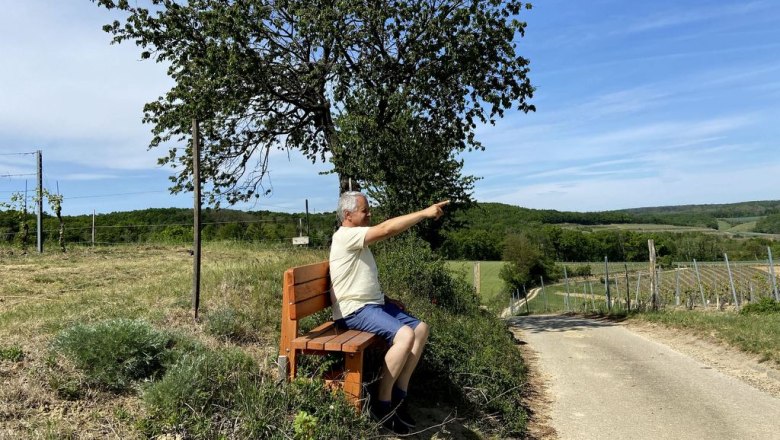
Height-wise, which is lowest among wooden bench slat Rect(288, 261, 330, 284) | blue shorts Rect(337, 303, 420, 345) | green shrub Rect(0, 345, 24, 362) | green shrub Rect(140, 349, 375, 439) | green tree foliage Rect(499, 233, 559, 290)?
green tree foliage Rect(499, 233, 559, 290)

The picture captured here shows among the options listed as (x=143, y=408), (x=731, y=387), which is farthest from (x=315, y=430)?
(x=731, y=387)

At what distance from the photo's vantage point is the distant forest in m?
21.0

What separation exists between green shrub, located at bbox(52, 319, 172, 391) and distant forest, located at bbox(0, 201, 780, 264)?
994 centimetres

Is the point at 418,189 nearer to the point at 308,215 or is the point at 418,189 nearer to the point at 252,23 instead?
the point at 252,23

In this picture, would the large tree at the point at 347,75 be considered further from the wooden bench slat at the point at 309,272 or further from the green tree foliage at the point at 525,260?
the green tree foliage at the point at 525,260

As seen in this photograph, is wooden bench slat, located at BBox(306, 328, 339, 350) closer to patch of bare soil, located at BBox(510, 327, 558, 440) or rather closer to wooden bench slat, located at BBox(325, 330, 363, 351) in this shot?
wooden bench slat, located at BBox(325, 330, 363, 351)

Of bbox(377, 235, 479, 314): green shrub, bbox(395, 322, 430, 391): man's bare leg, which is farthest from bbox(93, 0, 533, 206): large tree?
bbox(395, 322, 430, 391): man's bare leg

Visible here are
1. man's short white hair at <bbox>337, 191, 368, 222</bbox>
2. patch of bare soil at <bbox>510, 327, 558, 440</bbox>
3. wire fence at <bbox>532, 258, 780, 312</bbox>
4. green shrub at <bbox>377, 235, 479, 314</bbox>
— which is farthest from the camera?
wire fence at <bbox>532, 258, 780, 312</bbox>

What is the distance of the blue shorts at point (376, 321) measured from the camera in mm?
4066

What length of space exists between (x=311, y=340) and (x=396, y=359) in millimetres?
606

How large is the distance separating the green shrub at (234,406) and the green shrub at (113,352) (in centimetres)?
31

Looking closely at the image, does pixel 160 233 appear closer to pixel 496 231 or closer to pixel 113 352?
pixel 113 352

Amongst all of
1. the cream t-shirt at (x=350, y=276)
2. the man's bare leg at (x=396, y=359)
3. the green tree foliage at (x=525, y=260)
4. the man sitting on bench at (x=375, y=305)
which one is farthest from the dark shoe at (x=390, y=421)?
the green tree foliage at (x=525, y=260)

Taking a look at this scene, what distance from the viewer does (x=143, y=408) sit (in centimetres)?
354
